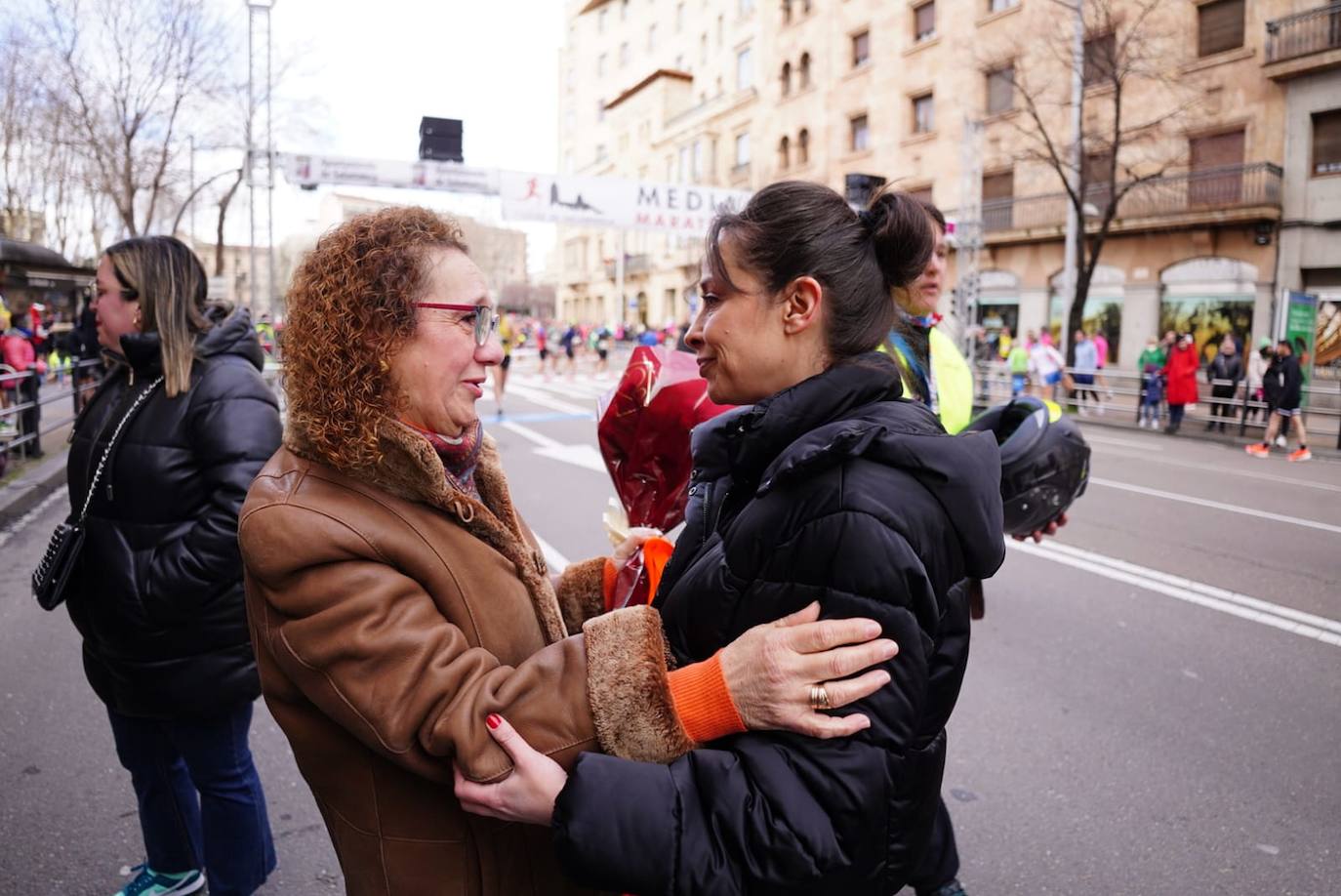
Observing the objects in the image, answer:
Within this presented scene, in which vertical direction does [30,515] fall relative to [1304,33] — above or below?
below

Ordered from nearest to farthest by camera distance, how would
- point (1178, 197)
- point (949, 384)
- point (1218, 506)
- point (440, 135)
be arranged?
point (949, 384) < point (440, 135) < point (1218, 506) < point (1178, 197)

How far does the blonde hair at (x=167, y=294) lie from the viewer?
267 cm

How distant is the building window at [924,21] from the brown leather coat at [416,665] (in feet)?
114

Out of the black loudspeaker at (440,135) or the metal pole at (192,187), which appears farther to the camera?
the metal pole at (192,187)

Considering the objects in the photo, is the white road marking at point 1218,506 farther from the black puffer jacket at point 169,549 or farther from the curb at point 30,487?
the curb at point 30,487

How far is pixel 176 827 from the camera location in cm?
274

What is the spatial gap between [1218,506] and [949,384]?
754 centimetres

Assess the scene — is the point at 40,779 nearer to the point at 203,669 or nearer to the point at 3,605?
the point at 203,669

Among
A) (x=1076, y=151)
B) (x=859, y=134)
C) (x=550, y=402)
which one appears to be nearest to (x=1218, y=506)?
(x=550, y=402)

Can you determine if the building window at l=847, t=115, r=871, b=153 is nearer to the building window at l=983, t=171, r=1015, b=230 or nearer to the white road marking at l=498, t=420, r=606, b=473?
the building window at l=983, t=171, r=1015, b=230

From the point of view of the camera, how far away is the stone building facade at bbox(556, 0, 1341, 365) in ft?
73.0

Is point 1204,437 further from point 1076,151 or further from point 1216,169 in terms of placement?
point 1216,169

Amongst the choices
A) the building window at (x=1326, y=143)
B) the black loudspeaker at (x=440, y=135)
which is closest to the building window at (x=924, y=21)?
the building window at (x=1326, y=143)

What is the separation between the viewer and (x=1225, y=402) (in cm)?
1579
